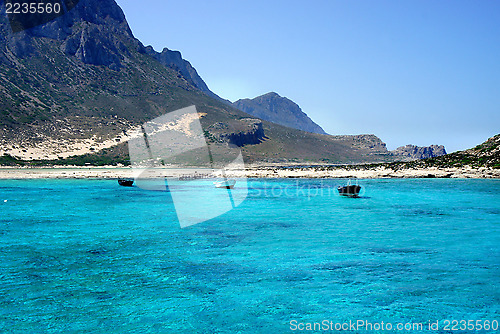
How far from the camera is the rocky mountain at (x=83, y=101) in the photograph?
120625mm

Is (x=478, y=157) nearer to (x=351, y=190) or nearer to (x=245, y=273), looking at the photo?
(x=351, y=190)

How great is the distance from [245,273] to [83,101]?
498ft

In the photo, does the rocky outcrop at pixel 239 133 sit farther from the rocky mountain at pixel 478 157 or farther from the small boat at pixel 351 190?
the small boat at pixel 351 190

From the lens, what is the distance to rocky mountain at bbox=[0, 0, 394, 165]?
396ft

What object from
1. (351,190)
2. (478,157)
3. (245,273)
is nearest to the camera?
(245,273)

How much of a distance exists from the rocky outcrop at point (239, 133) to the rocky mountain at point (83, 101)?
0.49 meters

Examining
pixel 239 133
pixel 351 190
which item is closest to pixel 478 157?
pixel 351 190

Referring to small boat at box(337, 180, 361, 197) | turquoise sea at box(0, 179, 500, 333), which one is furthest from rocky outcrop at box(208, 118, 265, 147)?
turquoise sea at box(0, 179, 500, 333)

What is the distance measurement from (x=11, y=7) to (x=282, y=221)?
186 metres

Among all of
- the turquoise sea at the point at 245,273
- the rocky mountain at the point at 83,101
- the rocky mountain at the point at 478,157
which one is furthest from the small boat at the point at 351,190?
the rocky mountain at the point at 83,101

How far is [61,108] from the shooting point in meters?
141

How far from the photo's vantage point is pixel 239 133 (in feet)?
591

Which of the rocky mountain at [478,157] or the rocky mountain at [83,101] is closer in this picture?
the rocky mountain at [478,157]

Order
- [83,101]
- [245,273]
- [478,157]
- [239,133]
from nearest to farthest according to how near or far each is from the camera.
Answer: [245,273]
[478,157]
[83,101]
[239,133]
